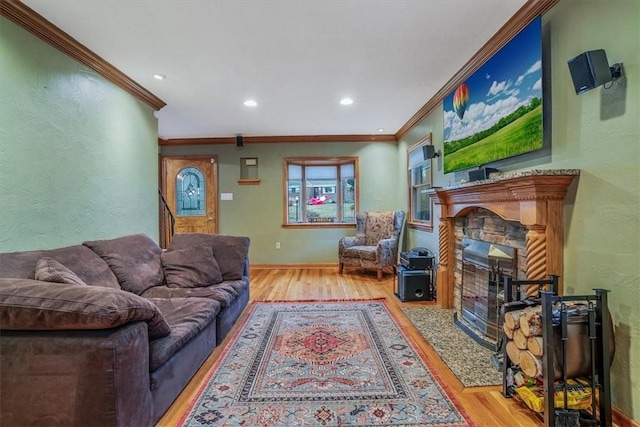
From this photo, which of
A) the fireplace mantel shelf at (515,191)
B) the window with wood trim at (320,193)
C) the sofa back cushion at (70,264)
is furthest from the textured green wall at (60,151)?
the fireplace mantel shelf at (515,191)

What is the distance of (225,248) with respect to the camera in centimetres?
321

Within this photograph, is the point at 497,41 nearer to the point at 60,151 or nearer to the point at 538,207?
the point at 538,207

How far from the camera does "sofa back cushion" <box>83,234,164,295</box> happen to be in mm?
2491

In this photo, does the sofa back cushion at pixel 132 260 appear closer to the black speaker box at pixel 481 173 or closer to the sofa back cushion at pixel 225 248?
the sofa back cushion at pixel 225 248

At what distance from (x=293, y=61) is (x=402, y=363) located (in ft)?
8.72

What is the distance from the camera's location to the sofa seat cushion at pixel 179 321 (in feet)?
5.25

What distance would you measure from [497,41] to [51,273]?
341cm

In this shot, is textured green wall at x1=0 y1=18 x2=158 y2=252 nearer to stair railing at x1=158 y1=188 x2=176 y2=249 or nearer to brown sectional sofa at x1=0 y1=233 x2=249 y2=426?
brown sectional sofa at x1=0 y1=233 x2=249 y2=426

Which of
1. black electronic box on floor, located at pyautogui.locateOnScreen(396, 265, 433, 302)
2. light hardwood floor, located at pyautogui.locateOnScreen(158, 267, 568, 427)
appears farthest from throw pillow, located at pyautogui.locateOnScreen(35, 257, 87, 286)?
black electronic box on floor, located at pyautogui.locateOnScreen(396, 265, 433, 302)

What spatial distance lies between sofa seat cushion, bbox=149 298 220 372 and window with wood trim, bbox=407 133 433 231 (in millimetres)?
3018

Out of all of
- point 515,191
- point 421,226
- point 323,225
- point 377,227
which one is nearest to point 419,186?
point 421,226

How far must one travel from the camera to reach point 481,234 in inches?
108

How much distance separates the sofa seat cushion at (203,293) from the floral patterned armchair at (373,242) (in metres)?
2.47

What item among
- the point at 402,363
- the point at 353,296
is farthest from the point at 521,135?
the point at 353,296
